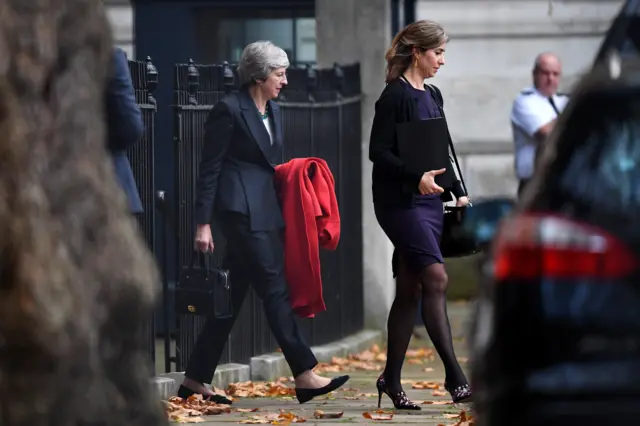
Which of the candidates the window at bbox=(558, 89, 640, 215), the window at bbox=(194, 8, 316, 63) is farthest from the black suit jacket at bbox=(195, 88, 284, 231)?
the window at bbox=(558, 89, 640, 215)

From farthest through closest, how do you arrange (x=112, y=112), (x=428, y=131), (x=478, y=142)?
(x=478, y=142), (x=428, y=131), (x=112, y=112)

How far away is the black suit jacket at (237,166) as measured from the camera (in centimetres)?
868

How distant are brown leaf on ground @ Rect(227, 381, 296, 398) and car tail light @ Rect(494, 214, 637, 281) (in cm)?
504

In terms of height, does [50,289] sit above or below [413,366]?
above

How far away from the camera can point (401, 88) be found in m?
8.34


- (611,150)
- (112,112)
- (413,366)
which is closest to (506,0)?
(413,366)

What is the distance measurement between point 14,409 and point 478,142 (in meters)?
12.6

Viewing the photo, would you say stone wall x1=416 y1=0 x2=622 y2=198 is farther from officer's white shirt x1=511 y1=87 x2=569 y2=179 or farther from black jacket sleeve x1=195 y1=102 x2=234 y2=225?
black jacket sleeve x1=195 y1=102 x2=234 y2=225

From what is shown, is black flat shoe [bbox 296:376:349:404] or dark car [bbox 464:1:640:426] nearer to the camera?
dark car [bbox 464:1:640:426]

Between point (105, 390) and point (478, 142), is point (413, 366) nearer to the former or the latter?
point (478, 142)

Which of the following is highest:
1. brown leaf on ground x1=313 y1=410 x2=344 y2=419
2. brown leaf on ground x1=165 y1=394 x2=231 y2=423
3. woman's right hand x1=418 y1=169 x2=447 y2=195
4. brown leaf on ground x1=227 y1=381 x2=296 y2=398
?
woman's right hand x1=418 y1=169 x2=447 y2=195

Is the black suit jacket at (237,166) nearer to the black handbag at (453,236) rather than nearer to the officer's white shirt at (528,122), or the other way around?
the black handbag at (453,236)

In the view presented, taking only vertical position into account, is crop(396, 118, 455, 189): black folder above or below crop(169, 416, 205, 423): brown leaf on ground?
above

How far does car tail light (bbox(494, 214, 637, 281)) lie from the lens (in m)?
4.27
